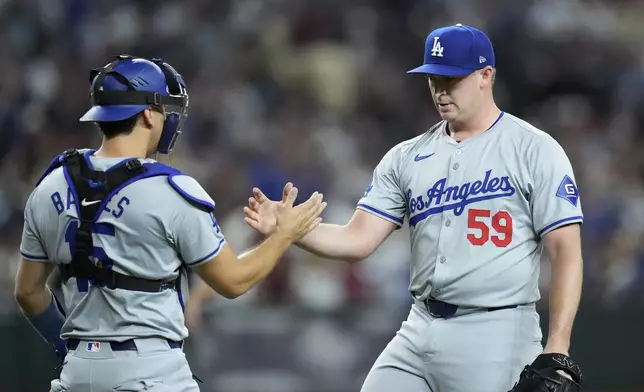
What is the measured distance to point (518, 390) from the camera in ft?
14.5

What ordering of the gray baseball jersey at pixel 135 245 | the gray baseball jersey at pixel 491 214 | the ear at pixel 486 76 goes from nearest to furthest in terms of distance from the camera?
the gray baseball jersey at pixel 135 245 → the gray baseball jersey at pixel 491 214 → the ear at pixel 486 76

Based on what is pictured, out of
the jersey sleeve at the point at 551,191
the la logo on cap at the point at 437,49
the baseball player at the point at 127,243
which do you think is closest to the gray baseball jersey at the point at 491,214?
the jersey sleeve at the point at 551,191

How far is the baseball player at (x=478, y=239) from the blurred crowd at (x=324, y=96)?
4326mm

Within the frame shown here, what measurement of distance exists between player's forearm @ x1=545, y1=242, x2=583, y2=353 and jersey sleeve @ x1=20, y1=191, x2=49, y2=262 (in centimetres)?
193

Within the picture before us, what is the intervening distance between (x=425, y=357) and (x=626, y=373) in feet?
18.4

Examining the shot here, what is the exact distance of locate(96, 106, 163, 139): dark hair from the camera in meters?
4.14

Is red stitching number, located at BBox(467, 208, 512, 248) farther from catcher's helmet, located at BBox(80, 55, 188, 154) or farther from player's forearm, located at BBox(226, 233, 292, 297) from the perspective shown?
catcher's helmet, located at BBox(80, 55, 188, 154)

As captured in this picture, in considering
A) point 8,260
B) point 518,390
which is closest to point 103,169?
point 518,390

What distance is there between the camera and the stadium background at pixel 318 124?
8.89 metres

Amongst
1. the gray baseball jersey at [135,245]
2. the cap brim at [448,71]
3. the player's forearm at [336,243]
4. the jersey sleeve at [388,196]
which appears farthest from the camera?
the jersey sleeve at [388,196]

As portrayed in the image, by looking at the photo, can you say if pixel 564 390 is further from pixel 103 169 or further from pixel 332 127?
pixel 332 127

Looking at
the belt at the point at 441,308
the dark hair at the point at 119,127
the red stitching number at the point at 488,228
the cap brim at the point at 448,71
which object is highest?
the cap brim at the point at 448,71

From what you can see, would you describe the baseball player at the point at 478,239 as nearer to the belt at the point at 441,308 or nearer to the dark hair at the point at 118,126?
the belt at the point at 441,308

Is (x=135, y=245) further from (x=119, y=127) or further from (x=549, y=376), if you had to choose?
(x=549, y=376)
